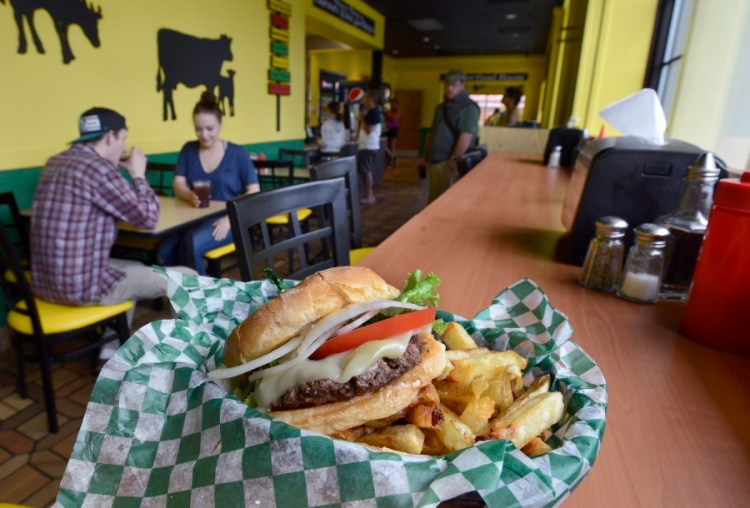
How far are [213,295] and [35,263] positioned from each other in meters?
1.99

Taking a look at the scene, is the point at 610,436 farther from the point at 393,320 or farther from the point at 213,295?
the point at 213,295

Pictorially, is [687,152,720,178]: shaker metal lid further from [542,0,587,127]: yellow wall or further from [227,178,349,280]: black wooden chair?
[542,0,587,127]: yellow wall

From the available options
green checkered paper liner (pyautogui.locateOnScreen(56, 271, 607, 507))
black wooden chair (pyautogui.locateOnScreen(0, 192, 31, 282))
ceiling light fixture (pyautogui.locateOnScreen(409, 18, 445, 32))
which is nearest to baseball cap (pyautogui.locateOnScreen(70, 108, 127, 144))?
black wooden chair (pyautogui.locateOnScreen(0, 192, 31, 282))

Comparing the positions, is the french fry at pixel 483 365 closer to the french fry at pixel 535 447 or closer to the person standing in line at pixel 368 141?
the french fry at pixel 535 447

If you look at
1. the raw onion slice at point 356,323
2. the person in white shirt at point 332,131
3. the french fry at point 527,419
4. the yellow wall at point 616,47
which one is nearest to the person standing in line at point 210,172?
the raw onion slice at point 356,323

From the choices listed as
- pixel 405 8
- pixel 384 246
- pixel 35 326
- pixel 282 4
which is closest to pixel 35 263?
pixel 35 326

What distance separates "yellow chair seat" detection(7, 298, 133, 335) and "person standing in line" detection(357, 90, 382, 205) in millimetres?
6114

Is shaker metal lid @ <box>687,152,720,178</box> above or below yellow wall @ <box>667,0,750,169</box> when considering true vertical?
below

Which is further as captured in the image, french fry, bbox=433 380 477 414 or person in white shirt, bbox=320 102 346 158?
person in white shirt, bbox=320 102 346 158

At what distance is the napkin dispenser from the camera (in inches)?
50.1

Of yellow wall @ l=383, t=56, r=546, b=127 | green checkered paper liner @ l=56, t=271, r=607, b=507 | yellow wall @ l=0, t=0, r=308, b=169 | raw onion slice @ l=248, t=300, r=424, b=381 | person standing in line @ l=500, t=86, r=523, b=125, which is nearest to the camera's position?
green checkered paper liner @ l=56, t=271, r=607, b=507

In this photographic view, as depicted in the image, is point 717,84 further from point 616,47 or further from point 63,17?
point 63,17

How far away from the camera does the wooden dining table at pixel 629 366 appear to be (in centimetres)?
59

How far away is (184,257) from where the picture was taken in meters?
2.96
